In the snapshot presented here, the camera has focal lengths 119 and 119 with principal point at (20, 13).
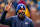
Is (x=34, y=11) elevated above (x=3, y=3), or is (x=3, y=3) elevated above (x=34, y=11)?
(x=3, y=3)

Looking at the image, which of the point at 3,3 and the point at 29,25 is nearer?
the point at 29,25

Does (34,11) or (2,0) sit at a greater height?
(2,0)

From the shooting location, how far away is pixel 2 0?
14.7 ft

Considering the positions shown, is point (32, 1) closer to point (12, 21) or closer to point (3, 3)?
point (3, 3)

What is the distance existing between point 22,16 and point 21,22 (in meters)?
0.10

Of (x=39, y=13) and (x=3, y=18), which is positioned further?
(x=39, y=13)

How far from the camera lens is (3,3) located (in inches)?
175

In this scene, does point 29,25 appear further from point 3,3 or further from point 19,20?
point 3,3

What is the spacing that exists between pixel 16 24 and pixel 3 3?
8.86 feet

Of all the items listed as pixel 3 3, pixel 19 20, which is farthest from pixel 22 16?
pixel 3 3

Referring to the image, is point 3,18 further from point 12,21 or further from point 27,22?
point 27,22

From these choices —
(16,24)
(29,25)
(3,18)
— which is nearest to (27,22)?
(29,25)

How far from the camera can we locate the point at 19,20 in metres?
1.90

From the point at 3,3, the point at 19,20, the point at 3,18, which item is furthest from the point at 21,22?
the point at 3,3
